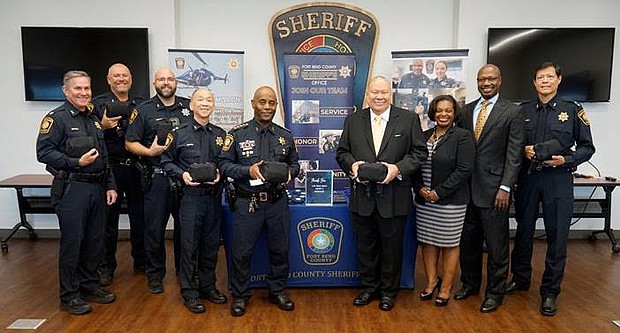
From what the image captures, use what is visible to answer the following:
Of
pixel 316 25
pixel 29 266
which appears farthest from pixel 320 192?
pixel 29 266

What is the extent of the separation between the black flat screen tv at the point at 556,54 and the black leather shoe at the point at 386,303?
2963 mm

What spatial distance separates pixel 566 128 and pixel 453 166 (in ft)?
2.79

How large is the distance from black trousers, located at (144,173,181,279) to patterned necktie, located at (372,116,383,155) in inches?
62.6

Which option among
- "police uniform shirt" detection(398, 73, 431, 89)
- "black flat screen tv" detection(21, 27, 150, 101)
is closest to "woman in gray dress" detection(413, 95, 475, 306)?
"police uniform shirt" detection(398, 73, 431, 89)

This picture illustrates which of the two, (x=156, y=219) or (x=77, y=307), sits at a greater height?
(x=156, y=219)

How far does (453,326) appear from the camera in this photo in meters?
3.26

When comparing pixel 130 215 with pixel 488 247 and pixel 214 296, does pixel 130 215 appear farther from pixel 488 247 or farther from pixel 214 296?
pixel 488 247

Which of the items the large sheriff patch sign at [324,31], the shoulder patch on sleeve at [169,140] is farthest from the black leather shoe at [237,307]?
the large sheriff patch sign at [324,31]

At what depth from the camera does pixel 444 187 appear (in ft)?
11.0

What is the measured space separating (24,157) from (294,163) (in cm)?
373

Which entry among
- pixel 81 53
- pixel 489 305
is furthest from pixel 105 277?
pixel 489 305

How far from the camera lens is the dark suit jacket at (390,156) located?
3348 millimetres

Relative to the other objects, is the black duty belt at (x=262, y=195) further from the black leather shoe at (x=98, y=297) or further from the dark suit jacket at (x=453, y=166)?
the black leather shoe at (x=98, y=297)

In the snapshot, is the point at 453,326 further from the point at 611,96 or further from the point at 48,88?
the point at 48,88
